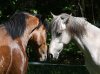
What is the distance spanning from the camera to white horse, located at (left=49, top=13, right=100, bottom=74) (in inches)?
231

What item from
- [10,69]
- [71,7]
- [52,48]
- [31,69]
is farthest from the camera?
[71,7]

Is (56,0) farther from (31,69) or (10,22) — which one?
(10,22)

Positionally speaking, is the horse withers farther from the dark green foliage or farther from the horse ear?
the dark green foliage

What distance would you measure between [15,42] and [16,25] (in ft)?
0.91

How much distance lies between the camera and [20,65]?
5645 millimetres

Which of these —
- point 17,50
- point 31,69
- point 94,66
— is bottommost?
point 31,69

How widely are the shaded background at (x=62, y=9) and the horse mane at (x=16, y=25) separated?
4.96m

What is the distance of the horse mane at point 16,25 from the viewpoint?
5.75 meters

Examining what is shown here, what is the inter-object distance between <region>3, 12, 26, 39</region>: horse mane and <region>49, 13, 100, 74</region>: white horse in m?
0.47

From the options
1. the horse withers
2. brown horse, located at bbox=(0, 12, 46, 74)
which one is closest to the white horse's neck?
the horse withers

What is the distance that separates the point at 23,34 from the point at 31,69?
14.0 feet

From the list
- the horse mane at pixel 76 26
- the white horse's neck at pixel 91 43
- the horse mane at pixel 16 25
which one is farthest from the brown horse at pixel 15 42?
the white horse's neck at pixel 91 43

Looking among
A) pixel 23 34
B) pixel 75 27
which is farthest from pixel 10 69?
pixel 75 27

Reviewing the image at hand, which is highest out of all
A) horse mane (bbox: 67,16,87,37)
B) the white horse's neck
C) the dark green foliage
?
horse mane (bbox: 67,16,87,37)
